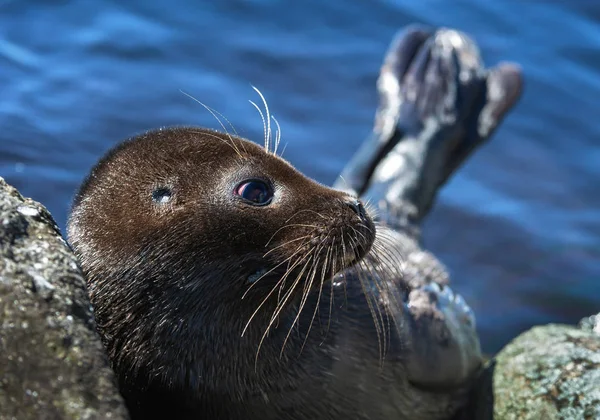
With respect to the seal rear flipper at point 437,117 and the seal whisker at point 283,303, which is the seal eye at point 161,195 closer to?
the seal whisker at point 283,303

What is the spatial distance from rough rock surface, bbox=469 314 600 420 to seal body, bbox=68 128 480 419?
3.63ft

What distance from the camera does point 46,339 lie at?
9.15 ft

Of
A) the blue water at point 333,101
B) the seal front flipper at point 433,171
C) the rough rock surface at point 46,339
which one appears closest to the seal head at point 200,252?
the rough rock surface at point 46,339

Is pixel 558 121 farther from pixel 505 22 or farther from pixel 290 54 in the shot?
pixel 290 54

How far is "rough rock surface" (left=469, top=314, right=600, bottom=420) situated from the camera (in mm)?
4258

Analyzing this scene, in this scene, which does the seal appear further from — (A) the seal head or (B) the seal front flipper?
(B) the seal front flipper

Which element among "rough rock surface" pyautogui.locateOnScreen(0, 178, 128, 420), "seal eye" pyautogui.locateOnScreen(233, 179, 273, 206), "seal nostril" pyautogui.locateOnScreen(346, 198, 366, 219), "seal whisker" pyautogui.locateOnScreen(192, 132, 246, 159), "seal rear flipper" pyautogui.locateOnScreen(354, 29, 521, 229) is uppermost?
"seal rear flipper" pyautogui.locateOnScreen(354, 29, 521, 229)

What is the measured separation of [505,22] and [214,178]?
753 centimetres

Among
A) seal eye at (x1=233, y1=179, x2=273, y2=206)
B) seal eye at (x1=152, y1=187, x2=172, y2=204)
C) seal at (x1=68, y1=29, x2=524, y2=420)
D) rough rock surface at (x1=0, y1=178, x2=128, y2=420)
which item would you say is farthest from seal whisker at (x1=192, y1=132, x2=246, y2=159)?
rough rock surface at (x1=0, y1=178, x2=128, y2=420)

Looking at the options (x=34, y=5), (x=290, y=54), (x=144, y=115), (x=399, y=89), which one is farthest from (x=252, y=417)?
(x=34, y=5)

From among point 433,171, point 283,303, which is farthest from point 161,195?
point 433,171

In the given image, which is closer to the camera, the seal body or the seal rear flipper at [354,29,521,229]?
the seal body

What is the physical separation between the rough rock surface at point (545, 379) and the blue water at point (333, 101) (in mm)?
1929

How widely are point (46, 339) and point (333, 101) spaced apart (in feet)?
21.1
